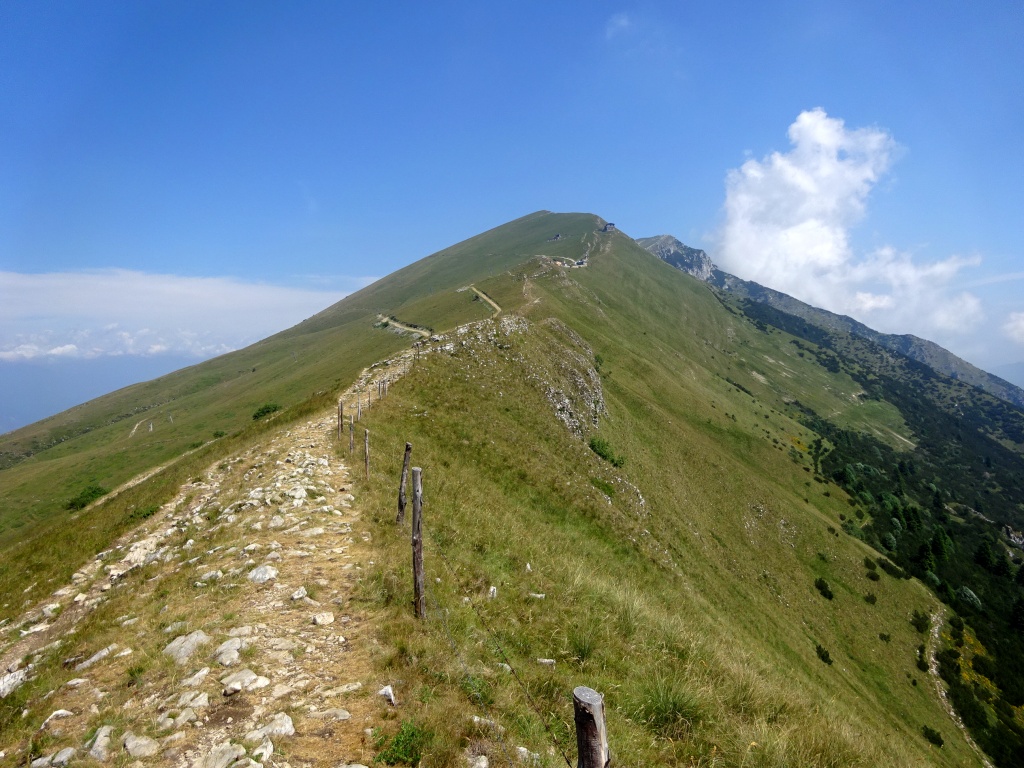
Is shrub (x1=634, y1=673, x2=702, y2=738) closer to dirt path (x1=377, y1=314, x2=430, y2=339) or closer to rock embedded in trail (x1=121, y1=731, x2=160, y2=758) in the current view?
rock embedded in trail (x1=121, y1=731, x2=160, y2=758)

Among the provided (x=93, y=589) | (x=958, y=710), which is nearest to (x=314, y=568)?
(x=93, y=589)

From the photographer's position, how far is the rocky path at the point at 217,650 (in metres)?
6.79

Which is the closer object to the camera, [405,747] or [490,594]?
[405,747]

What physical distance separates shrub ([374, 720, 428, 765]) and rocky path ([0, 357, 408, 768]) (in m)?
0.29

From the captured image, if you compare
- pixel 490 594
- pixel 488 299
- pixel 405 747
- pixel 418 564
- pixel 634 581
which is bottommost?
pixel 634 581

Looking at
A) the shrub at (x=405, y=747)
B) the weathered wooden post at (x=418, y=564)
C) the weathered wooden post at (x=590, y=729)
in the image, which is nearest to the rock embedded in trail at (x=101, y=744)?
the shrub at (x=405, y=747)

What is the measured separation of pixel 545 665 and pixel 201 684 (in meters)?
6.57

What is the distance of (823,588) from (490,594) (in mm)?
63609

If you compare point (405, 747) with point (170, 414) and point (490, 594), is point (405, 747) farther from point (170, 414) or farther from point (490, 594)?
point (170, 414)

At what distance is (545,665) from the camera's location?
9.88 m

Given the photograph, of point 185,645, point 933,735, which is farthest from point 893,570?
point 185,645

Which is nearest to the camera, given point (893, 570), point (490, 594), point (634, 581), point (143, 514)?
point (490, 594)

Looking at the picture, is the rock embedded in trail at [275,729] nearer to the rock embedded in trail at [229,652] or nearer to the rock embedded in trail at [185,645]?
the rock embedded in trail at [229,652]

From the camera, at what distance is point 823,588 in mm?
57281
